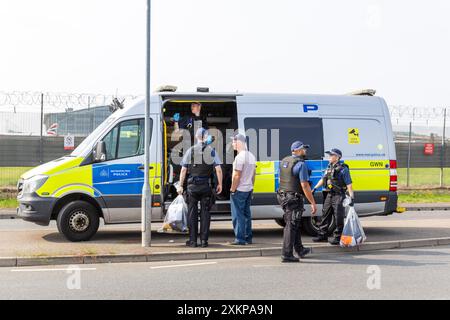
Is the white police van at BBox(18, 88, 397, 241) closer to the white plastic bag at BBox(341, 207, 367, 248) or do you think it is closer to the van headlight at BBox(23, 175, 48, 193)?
the van headlight at BBox(23, 175, 48, 193)

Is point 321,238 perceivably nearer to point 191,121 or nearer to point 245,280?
A: point 245,280

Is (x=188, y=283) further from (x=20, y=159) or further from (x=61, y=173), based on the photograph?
(x=20, y=159)

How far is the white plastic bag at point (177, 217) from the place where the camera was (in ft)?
32.9

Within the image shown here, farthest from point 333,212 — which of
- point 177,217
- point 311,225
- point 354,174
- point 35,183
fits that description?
point 35,183

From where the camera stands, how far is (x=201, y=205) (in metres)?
9.88

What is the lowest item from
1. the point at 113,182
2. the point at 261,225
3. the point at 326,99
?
the point at 261,225

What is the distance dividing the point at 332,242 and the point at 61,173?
4544 mm

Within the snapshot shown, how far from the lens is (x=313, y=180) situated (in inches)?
451

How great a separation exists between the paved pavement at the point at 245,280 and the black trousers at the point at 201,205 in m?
0.91

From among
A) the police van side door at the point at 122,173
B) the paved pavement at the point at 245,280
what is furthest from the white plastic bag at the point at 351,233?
the police van side door at the point at 122,173

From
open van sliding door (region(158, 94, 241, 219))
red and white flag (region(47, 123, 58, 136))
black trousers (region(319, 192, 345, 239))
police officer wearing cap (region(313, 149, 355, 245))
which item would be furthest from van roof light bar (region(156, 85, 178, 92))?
red and white flag (region(47, 123, 58, 136))

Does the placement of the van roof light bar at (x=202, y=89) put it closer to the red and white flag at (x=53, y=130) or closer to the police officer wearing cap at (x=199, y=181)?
the police officer wearing cap at (x=199, y=181)

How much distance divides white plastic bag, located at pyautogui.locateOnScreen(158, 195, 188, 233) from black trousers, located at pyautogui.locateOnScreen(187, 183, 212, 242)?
16 cm
